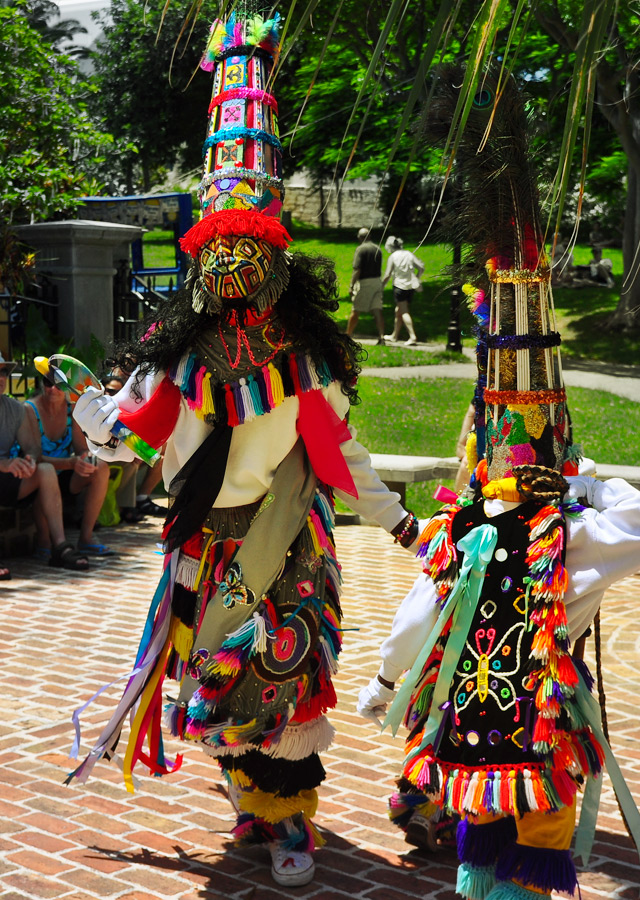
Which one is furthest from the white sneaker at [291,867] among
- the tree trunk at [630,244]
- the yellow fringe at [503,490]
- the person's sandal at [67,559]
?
the tree trunk at [630,244]

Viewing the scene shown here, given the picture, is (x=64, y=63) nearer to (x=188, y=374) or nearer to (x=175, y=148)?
(x=188, y=374)

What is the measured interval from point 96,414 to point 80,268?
6196 millimetres

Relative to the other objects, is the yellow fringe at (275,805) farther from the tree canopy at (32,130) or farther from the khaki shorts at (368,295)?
the khaki shorts at (368,295)

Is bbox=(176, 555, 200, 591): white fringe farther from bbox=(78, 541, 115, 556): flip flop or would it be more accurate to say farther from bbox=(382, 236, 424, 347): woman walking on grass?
bbox=(382, 236, 424, 347): woman walking on grass

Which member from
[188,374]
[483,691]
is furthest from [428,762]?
[188,374]

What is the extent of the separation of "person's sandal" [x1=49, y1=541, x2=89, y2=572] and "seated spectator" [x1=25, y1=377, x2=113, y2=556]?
0.26 m

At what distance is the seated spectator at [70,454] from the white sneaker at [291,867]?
465 cm

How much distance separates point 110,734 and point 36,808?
0.49 metres

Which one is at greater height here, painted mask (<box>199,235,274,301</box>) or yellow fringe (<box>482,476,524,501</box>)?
painted mask (<box>199,235,274,301</box>)

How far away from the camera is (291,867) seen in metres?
3.32

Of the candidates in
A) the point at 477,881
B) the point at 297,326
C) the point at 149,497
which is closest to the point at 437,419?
the point at 149,497

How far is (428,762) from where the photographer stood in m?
2.94

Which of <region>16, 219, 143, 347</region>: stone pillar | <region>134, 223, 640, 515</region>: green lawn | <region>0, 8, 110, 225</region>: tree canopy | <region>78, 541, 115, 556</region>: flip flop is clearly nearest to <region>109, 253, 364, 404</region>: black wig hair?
<region>134, 223, 640, 515</region>: green lawn

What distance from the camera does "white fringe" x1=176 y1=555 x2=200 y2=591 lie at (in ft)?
11.3
